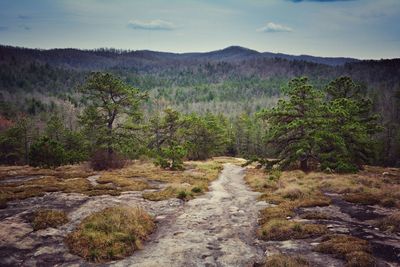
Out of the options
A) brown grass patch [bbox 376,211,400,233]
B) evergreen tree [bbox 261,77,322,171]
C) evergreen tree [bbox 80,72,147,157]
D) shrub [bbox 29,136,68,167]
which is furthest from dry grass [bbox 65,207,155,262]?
evergreen tree [bbox 80,72,147,157]

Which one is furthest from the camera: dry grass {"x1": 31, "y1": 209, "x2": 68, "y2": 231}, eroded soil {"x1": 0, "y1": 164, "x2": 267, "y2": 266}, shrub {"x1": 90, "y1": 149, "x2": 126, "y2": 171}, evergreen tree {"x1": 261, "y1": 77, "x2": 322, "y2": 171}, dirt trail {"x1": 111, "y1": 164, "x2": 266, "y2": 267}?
shrub {"x1": 90, "y1": 149, "x2": 126, "y2": 171}

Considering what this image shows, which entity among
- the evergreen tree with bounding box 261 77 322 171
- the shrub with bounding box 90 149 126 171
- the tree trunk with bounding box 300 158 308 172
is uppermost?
the evergreen tree with bounding box 261 77 322 171

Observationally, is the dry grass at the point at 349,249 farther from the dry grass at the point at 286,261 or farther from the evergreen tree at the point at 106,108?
the evergreen tree at the point at 106,108

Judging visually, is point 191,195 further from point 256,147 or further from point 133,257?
point 256,147

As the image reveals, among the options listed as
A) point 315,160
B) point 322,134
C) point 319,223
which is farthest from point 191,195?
point 315,160

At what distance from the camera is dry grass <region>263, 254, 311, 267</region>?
10492 millimetres

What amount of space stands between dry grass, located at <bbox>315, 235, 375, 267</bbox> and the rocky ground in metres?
0.31

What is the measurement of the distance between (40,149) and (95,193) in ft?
54.8

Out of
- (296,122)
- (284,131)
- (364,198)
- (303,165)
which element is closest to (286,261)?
(364,198)

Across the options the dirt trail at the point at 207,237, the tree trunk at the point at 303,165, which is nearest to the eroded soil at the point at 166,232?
the dirt trail at the point at 207,237

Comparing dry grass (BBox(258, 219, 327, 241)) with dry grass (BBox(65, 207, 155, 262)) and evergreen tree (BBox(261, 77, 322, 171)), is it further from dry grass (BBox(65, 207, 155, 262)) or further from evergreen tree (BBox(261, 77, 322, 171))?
evergreen tree (BBox(261, 77, 322, 171))

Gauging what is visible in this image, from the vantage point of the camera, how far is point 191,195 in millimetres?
23016

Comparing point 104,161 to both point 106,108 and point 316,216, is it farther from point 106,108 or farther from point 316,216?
point 316,216

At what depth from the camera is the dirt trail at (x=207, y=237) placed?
11.8 m
